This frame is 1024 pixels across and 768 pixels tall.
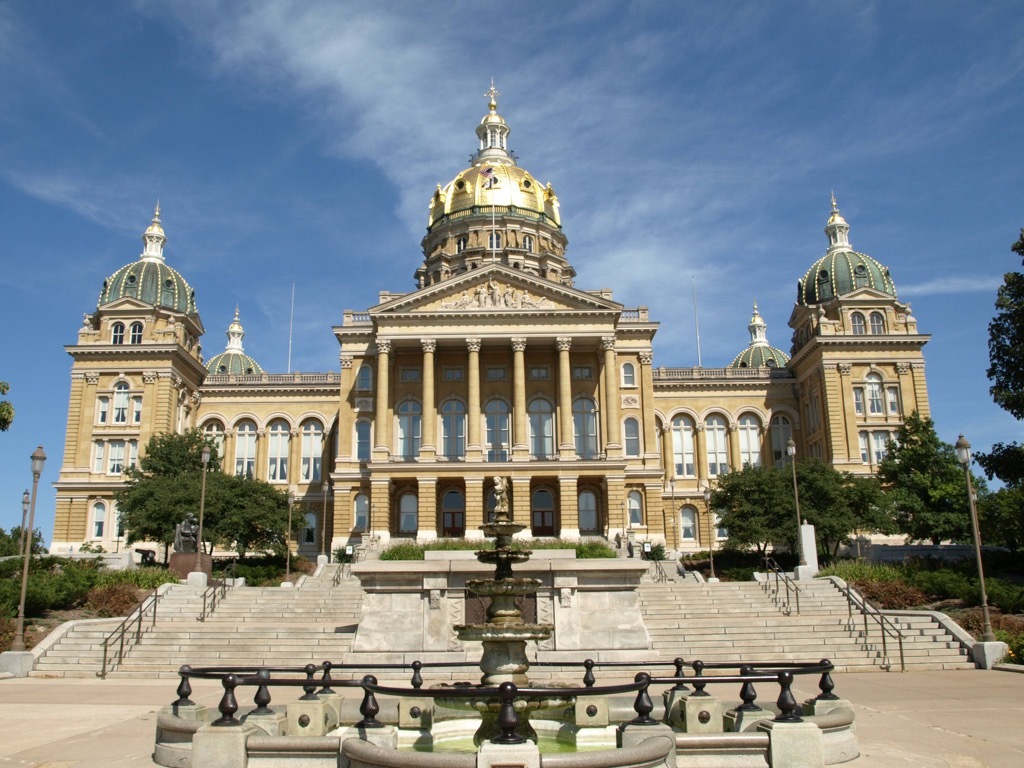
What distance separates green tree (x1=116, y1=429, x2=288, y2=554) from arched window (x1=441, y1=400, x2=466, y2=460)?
1087 cm

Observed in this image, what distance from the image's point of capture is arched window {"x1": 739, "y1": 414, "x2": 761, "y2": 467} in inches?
2591

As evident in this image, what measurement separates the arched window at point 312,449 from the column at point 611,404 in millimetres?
22922

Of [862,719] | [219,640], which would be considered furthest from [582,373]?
[862,719]

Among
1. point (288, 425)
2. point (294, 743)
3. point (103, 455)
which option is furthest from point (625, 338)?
point (294, 743)

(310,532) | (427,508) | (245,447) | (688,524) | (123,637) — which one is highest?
(245,447)

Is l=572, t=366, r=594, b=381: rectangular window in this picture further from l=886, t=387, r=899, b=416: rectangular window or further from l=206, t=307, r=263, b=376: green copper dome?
l=206, t=307, r=263, b=376: green copper dome

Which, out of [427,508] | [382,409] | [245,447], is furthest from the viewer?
[245,447]

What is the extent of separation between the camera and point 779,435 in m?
66.5

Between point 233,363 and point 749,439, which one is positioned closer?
point 749,439

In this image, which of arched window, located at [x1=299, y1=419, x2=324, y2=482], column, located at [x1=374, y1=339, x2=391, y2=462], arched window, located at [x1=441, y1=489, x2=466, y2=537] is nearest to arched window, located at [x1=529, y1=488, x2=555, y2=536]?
arched window, located at [x1=441, y1=489, x2=466, y2=537]

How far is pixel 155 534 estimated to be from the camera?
45344 mm

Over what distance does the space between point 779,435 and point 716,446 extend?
4.59 metres

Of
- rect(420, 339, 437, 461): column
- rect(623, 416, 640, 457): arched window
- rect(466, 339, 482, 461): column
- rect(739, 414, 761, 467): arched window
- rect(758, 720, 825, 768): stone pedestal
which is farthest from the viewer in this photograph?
rect(739, 414, 761, 467): arched window

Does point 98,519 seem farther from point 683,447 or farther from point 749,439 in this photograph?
point 749,439
